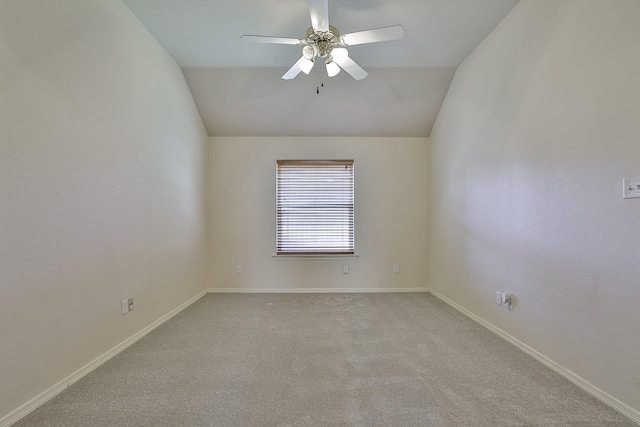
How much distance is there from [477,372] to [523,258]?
1.00m

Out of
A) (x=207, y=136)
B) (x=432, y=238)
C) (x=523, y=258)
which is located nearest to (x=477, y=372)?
(x=523, y=258)

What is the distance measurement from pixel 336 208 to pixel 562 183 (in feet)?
8.90

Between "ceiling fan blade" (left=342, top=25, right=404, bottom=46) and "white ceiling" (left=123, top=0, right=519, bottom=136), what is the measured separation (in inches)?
18.2

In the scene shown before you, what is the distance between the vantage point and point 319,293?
411 cm

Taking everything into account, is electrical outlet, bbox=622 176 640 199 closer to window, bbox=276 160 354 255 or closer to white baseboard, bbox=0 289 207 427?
window, bbox=276 160 354 255

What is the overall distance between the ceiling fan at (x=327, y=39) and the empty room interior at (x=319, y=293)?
17 millimetres

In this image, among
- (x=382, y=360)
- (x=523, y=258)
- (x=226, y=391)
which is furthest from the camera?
(x=523, y=258)

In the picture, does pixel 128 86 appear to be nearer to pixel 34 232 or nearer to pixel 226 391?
pixel 34 232

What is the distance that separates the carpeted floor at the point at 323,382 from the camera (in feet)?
4.97

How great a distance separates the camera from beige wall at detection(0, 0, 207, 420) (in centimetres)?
151

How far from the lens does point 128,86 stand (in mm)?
2408

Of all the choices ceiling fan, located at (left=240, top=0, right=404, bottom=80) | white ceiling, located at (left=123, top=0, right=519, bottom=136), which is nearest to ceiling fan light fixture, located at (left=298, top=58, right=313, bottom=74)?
ceiling fan, located at (left=240, top=0, right=404, bottom=80)

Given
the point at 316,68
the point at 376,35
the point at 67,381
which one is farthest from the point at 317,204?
the point at 67,381

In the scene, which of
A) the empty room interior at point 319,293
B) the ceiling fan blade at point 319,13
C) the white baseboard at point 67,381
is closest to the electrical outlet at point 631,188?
the empty room interior at point 319,293
